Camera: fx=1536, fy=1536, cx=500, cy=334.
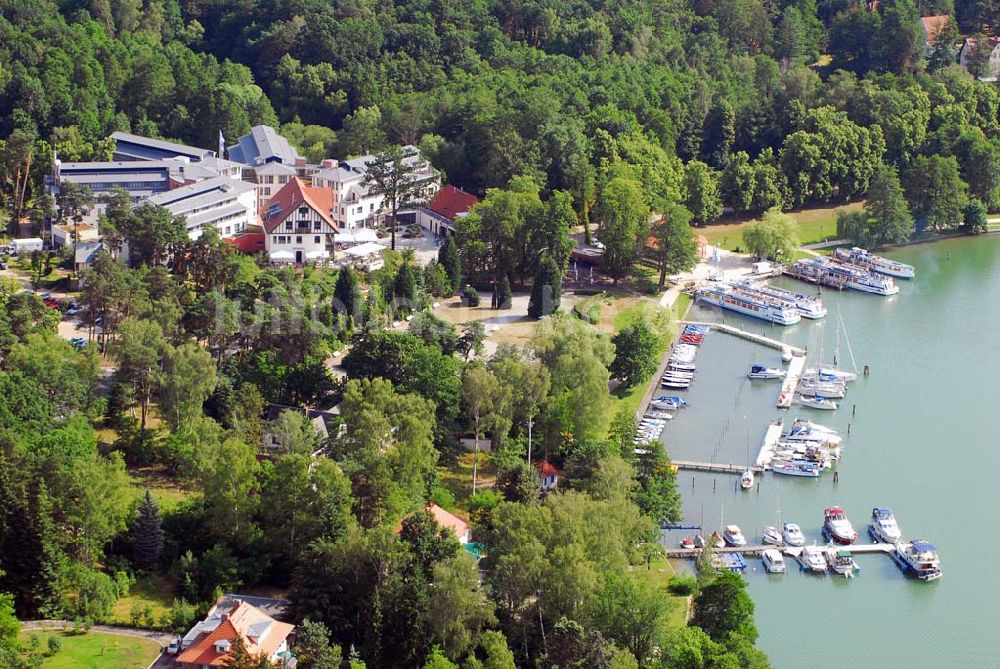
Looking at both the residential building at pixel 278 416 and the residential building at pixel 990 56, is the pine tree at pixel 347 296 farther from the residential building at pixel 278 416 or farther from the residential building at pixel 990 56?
the residential building at pixel 990 56

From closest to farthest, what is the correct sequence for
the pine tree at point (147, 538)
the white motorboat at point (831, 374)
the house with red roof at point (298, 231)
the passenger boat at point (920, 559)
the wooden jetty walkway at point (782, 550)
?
the pine tree at point (147, 538)
the passenger boat at point (920, 559)
the wooden jetty walkway at point (782, 550)
the white motorboat at point (831, 374)
the house with red roof at point (298, 231)

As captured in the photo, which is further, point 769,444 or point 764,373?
point 764,373

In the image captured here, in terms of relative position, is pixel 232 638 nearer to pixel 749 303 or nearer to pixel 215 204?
pixel 215 204

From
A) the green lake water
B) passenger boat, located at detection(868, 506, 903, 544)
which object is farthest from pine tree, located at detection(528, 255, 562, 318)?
passenger boat, located at detection(868, 506, 903, 544)

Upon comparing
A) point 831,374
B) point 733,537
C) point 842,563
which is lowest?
point 842,563

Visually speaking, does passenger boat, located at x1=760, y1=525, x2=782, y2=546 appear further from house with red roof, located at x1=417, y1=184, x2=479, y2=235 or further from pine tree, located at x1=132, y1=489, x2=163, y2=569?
house with red roof, located at x1=417, y1=184, x2=479, y2=235

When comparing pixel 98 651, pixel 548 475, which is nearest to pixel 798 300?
pixel 548 475

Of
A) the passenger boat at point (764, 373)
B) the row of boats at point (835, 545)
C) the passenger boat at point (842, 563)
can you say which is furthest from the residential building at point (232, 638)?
the passenger boat at point (764, 373)
